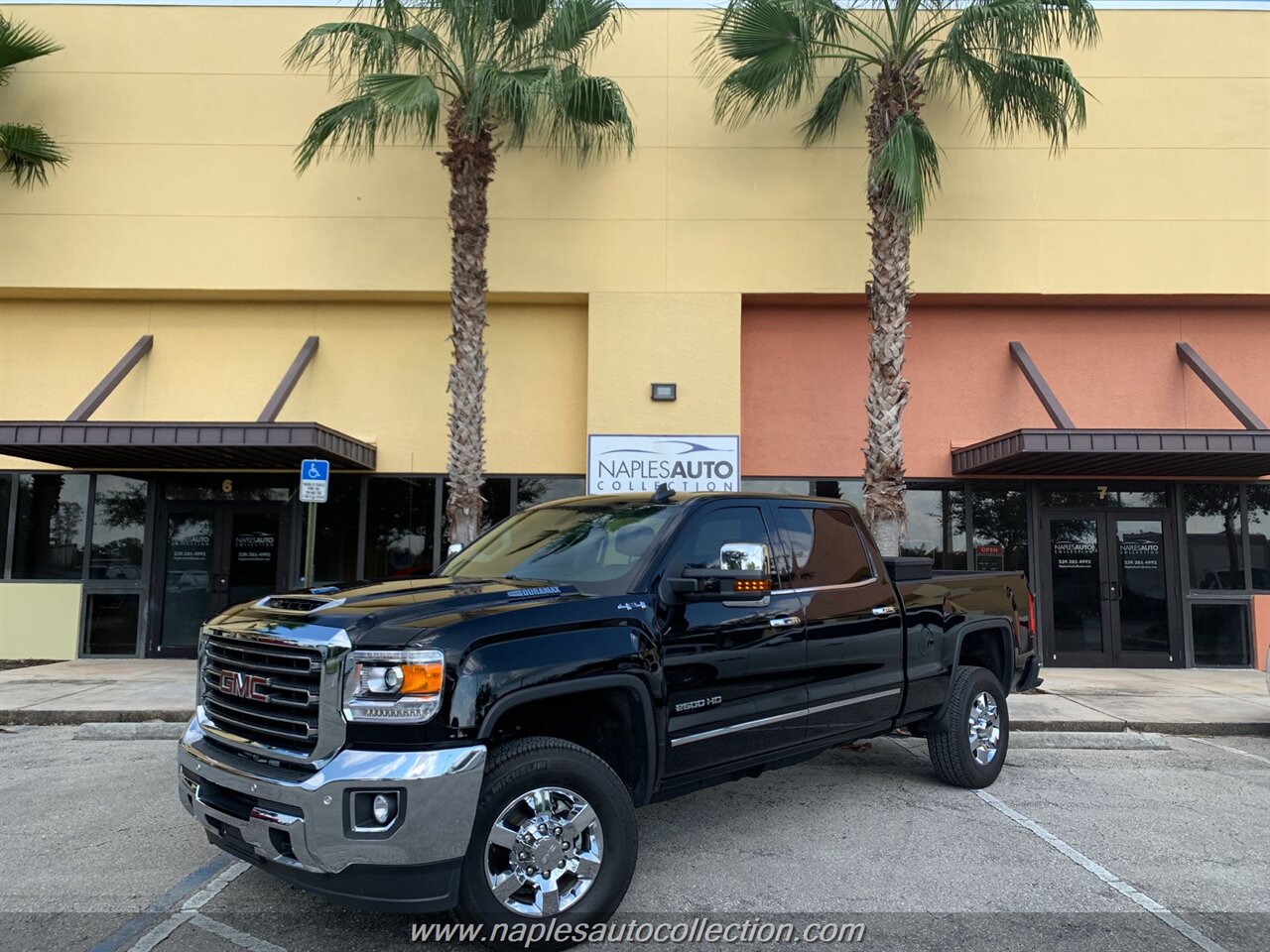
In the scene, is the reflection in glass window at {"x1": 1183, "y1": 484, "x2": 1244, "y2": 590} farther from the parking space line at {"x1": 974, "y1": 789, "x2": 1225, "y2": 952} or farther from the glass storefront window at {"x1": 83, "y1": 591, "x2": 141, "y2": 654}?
the glass storefront window at {"x1": 83, "y1": 591, "x2": 141, "y2": 654}

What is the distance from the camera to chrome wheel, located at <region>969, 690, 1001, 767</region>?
19.6ft

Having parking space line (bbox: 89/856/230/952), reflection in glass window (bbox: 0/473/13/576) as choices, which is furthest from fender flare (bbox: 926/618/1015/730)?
reflection in glass window (bbox: 0/473/13/576)

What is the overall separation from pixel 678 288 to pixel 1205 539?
8.77 m

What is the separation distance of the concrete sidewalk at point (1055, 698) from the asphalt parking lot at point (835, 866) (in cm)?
168

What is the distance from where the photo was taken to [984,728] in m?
6.07

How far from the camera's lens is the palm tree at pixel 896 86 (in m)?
9.82

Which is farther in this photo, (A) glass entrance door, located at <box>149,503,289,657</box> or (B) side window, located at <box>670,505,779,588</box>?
(A) glass entrance door, located at <box>149,503,289,657</box>

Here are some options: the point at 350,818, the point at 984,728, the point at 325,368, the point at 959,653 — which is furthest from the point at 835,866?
the point at 325,368

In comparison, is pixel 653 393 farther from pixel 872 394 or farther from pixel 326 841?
pixel 326 841

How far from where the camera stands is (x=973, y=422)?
1272 centimetres

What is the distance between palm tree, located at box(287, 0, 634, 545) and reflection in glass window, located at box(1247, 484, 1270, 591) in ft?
35.2

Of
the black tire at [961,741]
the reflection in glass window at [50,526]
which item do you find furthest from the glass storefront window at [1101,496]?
the reflection in glass window at [50,526]

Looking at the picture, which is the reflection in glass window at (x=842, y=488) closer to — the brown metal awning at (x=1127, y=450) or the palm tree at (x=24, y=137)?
the brown metal awning at (x=1127, y=450)

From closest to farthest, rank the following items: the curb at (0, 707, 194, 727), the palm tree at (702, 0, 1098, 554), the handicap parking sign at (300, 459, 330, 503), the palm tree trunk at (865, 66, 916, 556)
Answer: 1. the curb at (0, 707, 194, 727)
2. the handicap parking sign at (300, 459, 330, 503)
3. the palm tree trunk at (865, 66, 916, 556)
4. the palm tree at (702, 0, 1098, 554)
